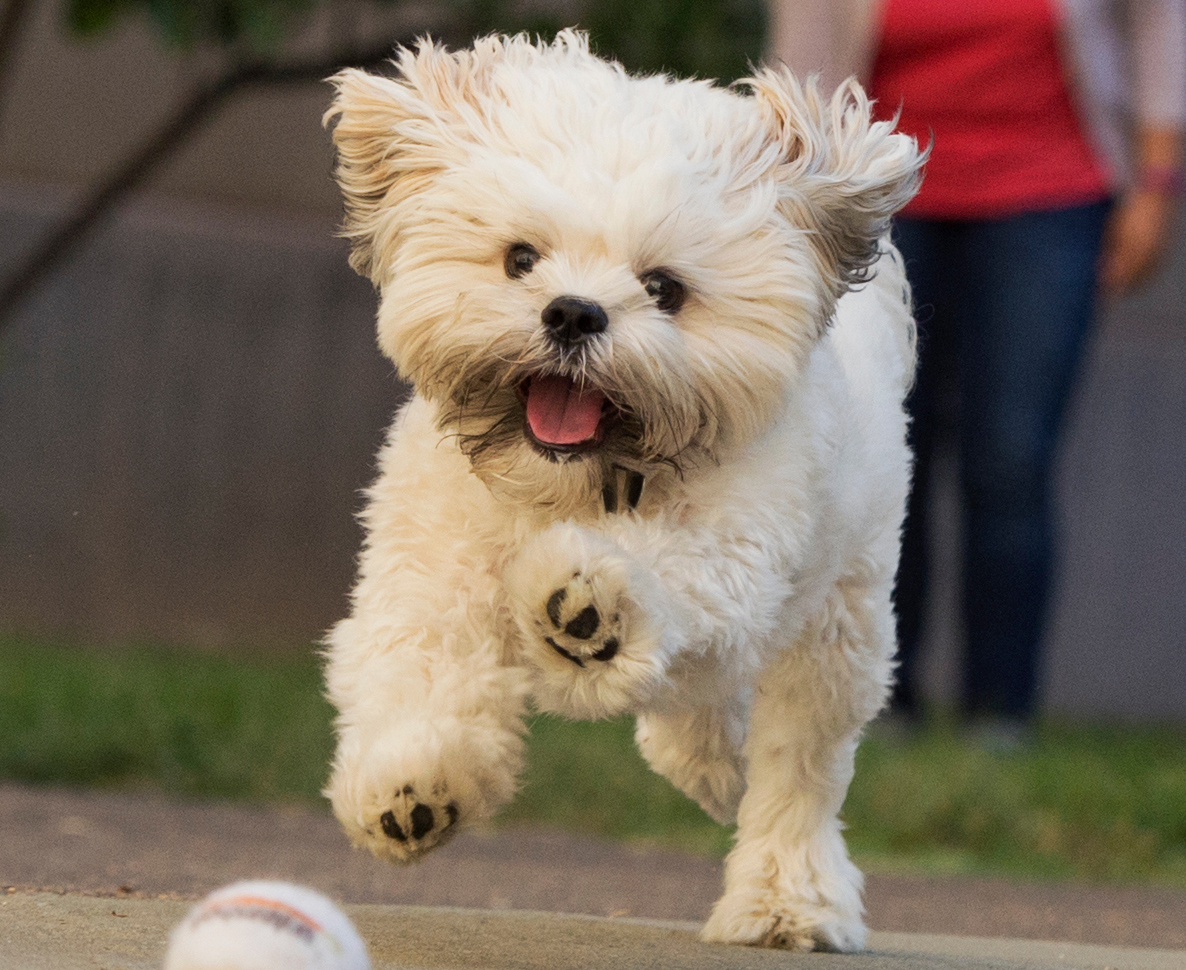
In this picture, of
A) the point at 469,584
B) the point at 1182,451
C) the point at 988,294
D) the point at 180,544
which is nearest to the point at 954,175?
the point at 988,294

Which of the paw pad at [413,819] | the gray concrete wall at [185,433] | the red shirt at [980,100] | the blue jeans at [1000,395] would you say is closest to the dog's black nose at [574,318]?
the paw pad at [413,819]

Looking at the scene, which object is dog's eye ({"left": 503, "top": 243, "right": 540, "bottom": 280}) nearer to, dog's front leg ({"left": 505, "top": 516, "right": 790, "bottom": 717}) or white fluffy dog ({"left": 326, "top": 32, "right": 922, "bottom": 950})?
white fluffy dog ({"left": 326, "top": 32, "right": 922, "bottom": 950})

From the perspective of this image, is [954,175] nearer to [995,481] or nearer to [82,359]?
[995,481]

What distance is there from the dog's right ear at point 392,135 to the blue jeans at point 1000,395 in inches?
93.9

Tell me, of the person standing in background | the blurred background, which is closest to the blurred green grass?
the blurred background

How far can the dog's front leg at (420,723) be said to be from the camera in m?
2.78

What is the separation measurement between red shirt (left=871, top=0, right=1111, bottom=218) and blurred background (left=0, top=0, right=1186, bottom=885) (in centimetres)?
197

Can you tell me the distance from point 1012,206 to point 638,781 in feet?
7.16

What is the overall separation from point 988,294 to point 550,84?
2731mm

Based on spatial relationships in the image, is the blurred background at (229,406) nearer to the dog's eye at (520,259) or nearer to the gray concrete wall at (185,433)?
the gray concrete wall at (185,433)

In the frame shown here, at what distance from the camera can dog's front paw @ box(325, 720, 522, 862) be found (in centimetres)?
277

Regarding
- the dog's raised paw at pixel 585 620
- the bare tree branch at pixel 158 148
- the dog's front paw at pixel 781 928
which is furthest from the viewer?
the bare tree branch at pixel 158 148

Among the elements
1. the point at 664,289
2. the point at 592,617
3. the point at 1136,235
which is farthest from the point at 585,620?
the point at 1136,235

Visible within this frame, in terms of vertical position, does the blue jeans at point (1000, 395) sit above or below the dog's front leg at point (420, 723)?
above
